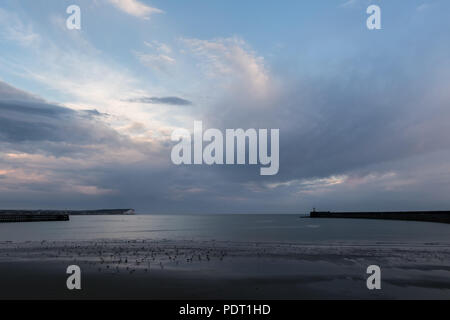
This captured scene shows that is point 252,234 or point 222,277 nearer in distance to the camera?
point 222,277

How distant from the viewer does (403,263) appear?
94.8 feet

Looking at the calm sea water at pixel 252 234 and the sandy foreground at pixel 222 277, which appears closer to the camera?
the sandy foreground at pixel 222 277

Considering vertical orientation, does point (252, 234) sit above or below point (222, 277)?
below

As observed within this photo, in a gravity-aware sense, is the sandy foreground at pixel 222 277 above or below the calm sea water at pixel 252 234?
above

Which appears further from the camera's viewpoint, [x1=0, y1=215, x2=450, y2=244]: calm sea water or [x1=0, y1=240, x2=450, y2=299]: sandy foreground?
[x1=0, y1=215, x2=450, y2=244]: calm sea water

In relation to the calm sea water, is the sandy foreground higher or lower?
higher

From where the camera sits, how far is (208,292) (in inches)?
703
